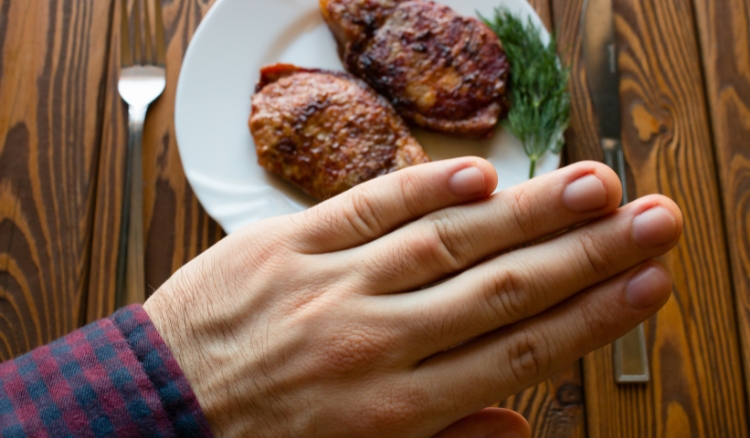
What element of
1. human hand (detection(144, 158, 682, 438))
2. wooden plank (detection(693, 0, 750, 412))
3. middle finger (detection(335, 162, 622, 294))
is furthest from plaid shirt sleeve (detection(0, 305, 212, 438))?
wooden plank (detection(693, 0, 750, 412))

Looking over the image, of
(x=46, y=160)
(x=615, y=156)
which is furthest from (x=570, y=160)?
(x=46, y=160)

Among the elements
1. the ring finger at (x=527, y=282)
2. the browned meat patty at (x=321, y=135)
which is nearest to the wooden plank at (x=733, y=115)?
the ring finger at (x=527, y=282)

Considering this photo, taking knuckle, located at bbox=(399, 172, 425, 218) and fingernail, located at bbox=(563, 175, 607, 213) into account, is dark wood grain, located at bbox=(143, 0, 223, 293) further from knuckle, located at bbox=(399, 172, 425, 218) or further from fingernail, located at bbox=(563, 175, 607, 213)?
fingernail, located at bbox=(563, 175, 607, 213)

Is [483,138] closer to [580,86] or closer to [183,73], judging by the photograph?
[580,86]

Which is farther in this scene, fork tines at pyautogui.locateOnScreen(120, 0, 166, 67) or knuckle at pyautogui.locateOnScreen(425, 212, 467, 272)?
fork tines at pyautogui.locateOnScreen(120, 0, 166, 67)

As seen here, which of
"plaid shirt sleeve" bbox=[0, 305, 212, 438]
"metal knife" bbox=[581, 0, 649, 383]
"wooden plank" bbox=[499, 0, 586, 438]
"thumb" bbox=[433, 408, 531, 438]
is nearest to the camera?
"plaid shirt sleeve" bbox=[0, 305, 212, 438]

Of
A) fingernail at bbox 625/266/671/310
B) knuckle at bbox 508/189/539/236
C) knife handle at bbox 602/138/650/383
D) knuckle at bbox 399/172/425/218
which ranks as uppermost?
knuckle at bbox 399/172/425/218

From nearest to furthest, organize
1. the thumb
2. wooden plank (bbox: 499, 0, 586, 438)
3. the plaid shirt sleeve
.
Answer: the plaid shirt sleeve
the thumb
wooden plank (bbox: 499, 0, 586, 438)

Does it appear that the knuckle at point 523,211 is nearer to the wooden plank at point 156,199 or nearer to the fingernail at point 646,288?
the fingernail at point 646,288

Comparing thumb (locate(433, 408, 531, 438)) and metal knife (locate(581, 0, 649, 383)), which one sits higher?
metal knife (locate(581, 0, 649, 383))
